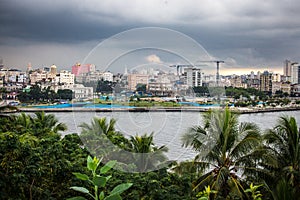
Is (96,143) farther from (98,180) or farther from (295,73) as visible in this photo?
(295,73)

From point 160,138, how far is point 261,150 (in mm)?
2700

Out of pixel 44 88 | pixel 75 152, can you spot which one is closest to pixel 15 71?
pixel 44 88

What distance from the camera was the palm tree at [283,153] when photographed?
607 cm

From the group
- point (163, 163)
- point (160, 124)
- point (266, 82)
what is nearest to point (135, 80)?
point (160, 124)

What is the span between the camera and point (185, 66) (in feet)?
11.4

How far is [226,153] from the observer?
6188mm

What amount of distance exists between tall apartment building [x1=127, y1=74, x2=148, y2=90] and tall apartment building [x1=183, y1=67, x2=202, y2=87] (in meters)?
0.44

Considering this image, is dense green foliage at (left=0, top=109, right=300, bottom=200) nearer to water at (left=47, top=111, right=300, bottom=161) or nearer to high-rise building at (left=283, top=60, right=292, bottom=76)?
water at (left=47, top=111, right=300, bottom=161)

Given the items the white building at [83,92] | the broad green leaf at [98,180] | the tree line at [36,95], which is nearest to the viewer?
the broad green leaf at [98,180]

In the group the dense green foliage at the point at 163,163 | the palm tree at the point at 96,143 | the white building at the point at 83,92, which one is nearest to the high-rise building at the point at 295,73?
the dense green foliage at the point at 163,163

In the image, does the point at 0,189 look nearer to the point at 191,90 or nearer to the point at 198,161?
the point at 191,90

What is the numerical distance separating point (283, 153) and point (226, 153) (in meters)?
1.16

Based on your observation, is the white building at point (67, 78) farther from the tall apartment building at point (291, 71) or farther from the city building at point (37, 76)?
the tall apartment building at point (291, 71)

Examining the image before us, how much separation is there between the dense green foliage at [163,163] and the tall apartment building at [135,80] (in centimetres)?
59
